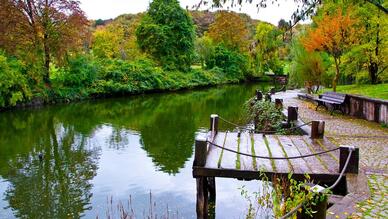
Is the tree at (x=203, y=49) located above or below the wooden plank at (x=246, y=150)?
above

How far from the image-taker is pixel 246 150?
31.7 ft

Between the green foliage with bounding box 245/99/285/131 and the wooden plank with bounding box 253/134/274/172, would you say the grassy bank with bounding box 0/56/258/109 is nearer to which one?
the green foliage with bounding box 245/99/285/131

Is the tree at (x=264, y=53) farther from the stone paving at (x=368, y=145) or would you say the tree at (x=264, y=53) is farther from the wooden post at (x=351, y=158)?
the wooden post at (x=351, y=158)

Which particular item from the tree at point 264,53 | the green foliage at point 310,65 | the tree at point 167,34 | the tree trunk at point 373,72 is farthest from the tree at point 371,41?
the tree at point 264,53

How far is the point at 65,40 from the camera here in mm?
31375

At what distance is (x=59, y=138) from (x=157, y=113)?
9353 millimetres

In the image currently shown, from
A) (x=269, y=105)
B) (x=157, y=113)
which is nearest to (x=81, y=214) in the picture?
(x=269, y=105)

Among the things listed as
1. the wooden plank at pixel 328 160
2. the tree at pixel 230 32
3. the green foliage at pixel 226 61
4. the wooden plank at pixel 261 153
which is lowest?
the wooden plank at pixel 328 160

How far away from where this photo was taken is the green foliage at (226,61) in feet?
194

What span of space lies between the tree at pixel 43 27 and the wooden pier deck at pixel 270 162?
2401 centimetres

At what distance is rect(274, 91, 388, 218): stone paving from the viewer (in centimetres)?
612

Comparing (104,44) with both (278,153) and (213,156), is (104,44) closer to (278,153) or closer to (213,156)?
(278,153)

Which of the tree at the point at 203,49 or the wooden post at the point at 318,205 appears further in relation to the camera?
the tree at the point at 203,49

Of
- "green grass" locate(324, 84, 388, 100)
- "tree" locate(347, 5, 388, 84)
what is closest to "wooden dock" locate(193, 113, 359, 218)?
"green grass" locate(324, 84, 388, 100)
